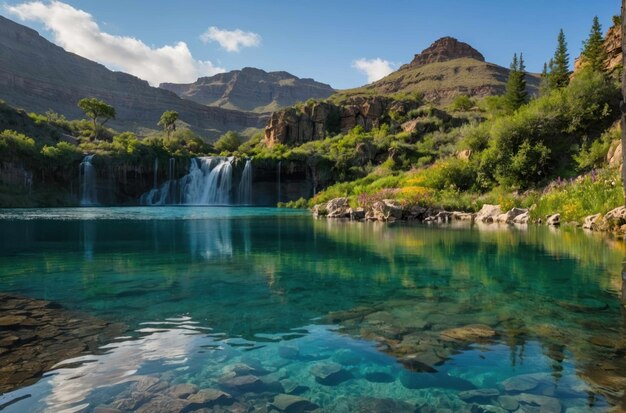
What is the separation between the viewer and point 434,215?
86.3 feet

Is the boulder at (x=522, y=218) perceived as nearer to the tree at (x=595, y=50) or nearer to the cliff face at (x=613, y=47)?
the tree at (x=595, y=50)

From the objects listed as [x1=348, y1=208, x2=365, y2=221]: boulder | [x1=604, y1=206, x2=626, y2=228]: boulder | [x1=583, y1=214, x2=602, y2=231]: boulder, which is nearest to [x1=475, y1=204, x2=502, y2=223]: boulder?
[x1=583, y1=214, x2=602, y2=231]: boulder

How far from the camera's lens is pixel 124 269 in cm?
929

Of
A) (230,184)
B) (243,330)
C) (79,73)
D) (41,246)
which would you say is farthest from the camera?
(79,73)

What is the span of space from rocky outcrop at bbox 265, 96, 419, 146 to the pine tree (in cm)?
2521

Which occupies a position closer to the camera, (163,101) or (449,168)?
(449,168)

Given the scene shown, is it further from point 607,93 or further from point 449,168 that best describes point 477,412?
point 607,93

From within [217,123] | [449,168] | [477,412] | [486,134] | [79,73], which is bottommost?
Answer: [477,412]

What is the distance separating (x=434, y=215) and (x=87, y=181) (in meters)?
44.7

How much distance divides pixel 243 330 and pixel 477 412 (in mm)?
2843

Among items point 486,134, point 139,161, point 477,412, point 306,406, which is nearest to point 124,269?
point 306,406

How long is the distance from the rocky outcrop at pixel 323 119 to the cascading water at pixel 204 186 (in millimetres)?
18174

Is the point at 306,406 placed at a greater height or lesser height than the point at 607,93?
lesser

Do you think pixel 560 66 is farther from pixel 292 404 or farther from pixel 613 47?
pixel 292 404
